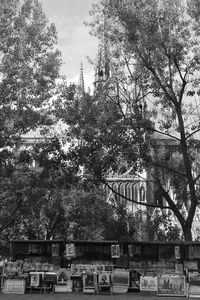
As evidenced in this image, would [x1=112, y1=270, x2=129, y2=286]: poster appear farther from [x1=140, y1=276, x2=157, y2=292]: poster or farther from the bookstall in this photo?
the bookstall

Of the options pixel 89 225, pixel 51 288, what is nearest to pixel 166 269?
pixel 51 288

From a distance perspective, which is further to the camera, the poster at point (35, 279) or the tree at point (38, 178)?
the tree at point (38, 178)

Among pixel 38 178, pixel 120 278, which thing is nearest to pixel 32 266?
pixel 120 278

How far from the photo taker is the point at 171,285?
1415 cm

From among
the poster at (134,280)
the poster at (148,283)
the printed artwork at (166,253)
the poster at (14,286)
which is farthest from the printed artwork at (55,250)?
the printed artwork at (166,253)

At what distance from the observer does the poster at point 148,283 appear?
14375 mm

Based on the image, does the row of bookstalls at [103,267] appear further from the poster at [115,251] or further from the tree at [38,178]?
the tree at [38,178]

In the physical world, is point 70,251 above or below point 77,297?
above

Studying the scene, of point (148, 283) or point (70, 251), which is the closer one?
point (148, 283)

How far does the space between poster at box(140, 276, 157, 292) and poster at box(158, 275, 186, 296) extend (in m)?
0.22

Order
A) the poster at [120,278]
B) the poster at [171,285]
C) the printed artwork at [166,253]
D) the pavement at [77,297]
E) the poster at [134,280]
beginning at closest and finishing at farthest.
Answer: the pavement at [77,297] < the poster at [171,285] < the poster at [120,278] < the poster at [134,280] < the printed artwork at [166,253]

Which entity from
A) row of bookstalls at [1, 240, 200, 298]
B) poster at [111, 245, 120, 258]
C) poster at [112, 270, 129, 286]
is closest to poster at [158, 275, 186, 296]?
row of bookstalls at [1, 240, 200, 298]

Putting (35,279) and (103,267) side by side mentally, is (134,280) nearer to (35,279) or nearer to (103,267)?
(103,267)

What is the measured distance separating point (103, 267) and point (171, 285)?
2460 mm
